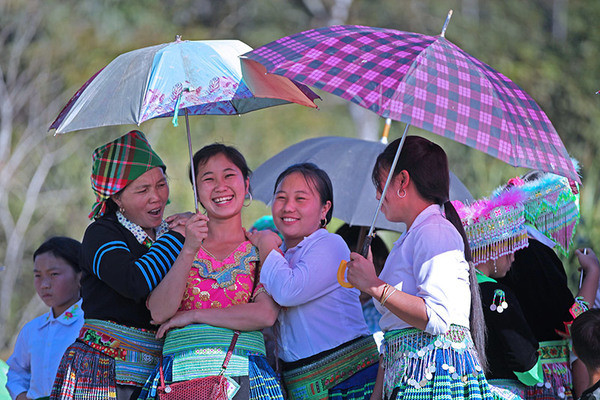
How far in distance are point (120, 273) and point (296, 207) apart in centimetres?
84

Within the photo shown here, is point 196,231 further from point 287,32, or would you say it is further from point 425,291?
point 287,32

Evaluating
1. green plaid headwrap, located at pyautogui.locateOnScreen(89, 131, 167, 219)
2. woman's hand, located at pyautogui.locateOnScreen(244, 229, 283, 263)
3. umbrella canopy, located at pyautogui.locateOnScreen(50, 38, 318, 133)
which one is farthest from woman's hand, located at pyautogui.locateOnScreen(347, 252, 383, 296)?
green plaid headwrap, located at pyautogui.locateOnScreen(89, 131, 167, 219)

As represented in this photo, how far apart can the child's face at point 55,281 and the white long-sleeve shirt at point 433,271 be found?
2.38 m

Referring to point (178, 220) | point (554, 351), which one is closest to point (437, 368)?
point (554, 351)

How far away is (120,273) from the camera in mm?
3311

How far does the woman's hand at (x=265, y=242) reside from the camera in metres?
3.50

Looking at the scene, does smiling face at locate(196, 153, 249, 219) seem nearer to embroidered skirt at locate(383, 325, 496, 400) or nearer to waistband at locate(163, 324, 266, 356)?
waistband at locate(163, 324, 266, 356)

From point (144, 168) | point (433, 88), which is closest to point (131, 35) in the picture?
point (144, 168)

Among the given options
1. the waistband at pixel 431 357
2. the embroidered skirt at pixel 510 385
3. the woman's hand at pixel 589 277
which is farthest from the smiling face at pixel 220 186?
the woman's hand at pixel 589 277

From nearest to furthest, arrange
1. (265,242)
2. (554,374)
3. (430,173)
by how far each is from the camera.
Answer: (430,173), (265,242), (554,374)

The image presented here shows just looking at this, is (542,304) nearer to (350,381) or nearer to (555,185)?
(555,185)

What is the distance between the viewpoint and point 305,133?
1616 cm

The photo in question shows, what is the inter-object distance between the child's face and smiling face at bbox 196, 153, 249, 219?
1.67 metres

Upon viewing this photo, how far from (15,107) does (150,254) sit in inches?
391
